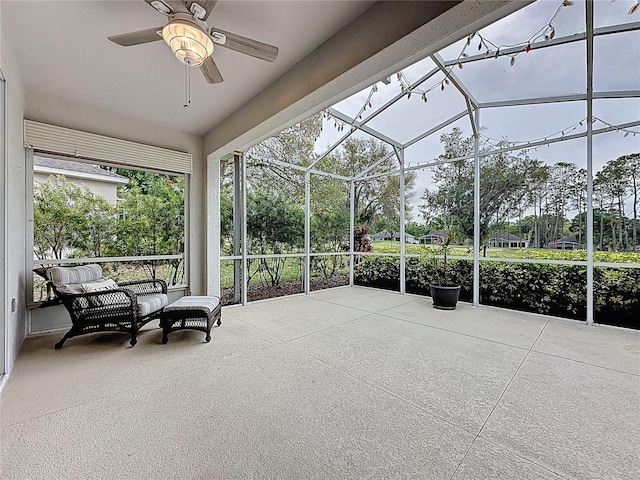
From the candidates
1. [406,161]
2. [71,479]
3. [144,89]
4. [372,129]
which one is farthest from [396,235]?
[71,479]

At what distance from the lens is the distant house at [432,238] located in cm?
563

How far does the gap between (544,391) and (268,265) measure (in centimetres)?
447

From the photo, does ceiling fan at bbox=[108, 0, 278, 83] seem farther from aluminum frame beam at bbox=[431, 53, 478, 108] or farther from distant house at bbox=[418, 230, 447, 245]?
distant house at bbox=[418, 230, 447, 245]

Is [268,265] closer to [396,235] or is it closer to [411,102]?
[396,235]

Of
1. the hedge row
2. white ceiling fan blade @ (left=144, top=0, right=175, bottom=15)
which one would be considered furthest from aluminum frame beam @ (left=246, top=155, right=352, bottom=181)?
white ceiling fan blade @ (left=144, top=0, right=175, bottom=15)

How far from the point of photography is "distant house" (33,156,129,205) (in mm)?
3578

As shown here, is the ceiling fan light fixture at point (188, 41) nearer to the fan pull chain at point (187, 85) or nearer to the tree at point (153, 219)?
the fan pull chain at point (187, 85)

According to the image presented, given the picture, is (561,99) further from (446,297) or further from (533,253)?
(446,297)

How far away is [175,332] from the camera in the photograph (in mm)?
3594

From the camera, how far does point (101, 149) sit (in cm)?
382

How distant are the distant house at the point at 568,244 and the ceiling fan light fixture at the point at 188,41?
5407 millimetres

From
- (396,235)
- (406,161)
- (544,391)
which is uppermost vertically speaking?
(406,161)

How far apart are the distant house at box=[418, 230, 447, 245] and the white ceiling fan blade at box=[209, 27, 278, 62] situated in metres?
4.65

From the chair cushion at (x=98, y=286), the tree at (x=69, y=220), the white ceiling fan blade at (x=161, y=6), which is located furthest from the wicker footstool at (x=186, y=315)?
the white ceiling fan blade at (x=161, y=6)
